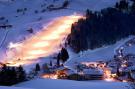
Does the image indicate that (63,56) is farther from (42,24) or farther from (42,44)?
(42,24)

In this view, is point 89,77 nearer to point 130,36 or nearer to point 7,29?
point 130,36

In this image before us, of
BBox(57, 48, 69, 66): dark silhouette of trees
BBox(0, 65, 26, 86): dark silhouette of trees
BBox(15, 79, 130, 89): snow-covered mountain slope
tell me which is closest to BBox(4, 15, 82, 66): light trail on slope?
BBox(57, 48, 69, 66): dark silhouette of trees

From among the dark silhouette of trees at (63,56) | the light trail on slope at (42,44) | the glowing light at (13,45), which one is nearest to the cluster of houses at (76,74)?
the dark silhouette of trees at (63,56)

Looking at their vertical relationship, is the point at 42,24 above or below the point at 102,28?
above

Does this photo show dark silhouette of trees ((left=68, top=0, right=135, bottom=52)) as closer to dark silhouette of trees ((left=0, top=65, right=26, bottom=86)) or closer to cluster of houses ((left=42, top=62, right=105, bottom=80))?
cluster of houses ((left=42, top=62, right=105, bottom=80))

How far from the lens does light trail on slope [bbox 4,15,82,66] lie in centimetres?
6906

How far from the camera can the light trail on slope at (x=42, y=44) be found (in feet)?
227

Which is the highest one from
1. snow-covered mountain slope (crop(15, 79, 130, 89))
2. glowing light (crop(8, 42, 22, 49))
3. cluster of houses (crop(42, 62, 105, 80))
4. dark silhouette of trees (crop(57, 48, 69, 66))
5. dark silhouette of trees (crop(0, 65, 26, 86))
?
glowing light (crop(8, 42, 22, 49))

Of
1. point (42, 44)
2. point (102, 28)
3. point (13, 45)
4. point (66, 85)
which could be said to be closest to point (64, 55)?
point (102, 28)

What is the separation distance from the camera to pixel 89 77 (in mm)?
33562

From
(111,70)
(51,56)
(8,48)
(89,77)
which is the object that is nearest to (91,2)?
(8,48)

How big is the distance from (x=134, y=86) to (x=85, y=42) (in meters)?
54.2

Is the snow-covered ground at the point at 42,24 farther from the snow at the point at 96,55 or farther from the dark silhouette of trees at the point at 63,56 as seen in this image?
the dark silhouette of trees at the point at 63,56

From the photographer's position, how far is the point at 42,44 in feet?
256
